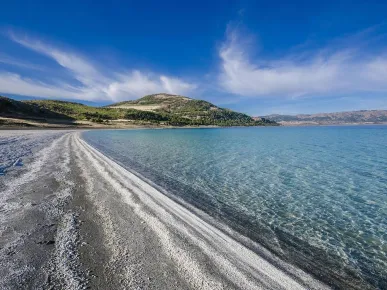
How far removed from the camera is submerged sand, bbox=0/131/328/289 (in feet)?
20.3

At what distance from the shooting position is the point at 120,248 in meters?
7.75

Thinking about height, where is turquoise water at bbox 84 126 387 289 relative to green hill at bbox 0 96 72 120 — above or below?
above

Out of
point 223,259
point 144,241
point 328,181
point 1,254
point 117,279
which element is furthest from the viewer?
point 328,181

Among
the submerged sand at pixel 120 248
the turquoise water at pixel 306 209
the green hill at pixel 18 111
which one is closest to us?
the submerged sand at pixel 120 248

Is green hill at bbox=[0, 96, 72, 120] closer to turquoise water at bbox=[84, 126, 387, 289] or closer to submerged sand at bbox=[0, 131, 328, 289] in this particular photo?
turquoise water at bbox=[84, 126, 387, 289]

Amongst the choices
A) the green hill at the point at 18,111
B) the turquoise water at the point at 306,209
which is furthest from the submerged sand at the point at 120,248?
the green hill at the point at 18,111

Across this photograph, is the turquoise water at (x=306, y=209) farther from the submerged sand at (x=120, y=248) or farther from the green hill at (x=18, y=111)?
the green hill at (x=18, y=111)

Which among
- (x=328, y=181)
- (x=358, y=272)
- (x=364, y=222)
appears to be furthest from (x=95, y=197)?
(x=328, y=181)

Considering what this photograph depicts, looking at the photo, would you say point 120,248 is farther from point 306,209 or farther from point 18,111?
point 18,111

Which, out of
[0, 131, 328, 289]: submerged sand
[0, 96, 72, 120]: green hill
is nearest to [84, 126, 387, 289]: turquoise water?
[0, 131, 328, 289]: submerged sand

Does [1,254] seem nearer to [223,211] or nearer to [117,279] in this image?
[117,279]

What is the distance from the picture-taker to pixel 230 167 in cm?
2527

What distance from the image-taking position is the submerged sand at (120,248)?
6.18 m

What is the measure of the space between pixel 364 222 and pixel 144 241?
1095cm
